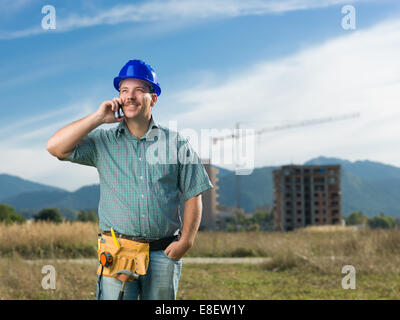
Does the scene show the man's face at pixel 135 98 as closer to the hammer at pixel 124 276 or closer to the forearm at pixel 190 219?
the forearm at pixel 190 219

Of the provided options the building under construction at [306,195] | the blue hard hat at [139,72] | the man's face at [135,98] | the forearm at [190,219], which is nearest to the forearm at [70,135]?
the man's face at [135,98]

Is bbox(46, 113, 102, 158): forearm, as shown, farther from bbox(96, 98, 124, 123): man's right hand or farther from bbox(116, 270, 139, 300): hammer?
bbox(116, 270, 139, 300): hammer

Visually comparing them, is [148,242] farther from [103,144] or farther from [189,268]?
[189,268]

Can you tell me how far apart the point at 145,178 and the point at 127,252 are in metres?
0.52

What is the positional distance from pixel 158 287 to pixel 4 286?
Result: 649 cm

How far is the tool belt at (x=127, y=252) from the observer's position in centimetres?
302

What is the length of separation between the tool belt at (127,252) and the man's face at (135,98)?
0.87 metres

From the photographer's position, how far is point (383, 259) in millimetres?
11648

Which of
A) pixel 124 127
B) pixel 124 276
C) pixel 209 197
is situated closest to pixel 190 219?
pixel 124 276

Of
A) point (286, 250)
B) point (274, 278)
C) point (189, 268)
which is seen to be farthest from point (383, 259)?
point (189, 268)

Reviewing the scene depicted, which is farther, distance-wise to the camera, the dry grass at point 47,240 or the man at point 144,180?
the dry grass at point 47,240

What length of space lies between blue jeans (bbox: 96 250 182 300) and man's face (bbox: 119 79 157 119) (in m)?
0.98

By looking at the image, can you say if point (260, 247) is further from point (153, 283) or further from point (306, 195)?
point (306, 195)

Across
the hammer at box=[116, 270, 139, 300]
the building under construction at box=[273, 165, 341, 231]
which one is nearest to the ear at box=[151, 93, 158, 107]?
the hammer at box=[116, 270, 139, 300]
